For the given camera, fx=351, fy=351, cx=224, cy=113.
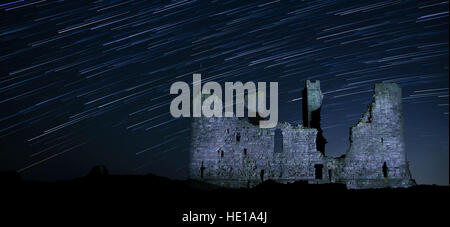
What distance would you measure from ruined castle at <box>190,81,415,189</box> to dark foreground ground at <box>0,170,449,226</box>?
5962 millimetres

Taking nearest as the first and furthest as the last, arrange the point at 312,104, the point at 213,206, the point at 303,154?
the point at 213,206 < the point at 303,154 < the point at 312,104

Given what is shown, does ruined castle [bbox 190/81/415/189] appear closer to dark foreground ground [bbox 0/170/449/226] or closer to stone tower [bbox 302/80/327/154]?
stone tower [bbox 302/80/327/154]

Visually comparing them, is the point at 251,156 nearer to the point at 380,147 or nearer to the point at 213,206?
the point at 380,147

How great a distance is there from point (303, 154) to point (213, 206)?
1016 cm

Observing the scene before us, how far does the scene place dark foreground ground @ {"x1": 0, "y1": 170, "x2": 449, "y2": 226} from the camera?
952cm

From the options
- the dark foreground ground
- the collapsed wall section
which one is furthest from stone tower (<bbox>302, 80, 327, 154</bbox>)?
the dark foreground ground

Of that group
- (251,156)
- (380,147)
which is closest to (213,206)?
(251,156)

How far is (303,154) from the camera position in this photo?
20.1 m

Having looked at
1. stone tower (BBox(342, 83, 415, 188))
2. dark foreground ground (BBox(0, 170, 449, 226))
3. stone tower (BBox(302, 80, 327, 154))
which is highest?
stone tower (BBox(302, 80, 327, 154))

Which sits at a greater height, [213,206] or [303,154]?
[303,154]

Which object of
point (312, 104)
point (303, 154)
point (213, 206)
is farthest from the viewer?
point (312, 104)

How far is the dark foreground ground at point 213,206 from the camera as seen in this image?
9.52 meters

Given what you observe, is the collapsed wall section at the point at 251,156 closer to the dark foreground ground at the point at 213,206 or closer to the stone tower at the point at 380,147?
the stone tower at the point at 380,147
